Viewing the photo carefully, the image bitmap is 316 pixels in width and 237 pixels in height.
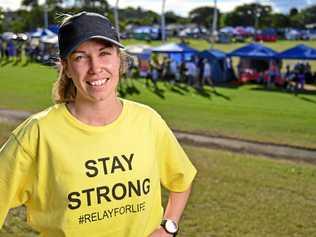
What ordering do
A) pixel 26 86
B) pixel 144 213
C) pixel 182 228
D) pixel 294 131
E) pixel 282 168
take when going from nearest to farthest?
pixel 144 213, pixel 182 228, pixel 282 168, pixel 294 131, pixel 26 86

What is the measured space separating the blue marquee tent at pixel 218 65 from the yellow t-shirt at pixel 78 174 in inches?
1076

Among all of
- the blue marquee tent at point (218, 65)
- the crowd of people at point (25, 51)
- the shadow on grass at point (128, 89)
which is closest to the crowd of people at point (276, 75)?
the blue marquee tent at point (218, 65)

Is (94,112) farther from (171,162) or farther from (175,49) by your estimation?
(175,49)

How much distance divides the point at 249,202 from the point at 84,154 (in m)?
5.54

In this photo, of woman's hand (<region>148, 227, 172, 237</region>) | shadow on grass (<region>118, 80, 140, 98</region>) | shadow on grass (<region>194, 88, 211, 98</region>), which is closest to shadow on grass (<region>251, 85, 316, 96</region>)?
shadow on grass (<region>194, 88, 211, 98</region>)

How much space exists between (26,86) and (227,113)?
12.3 m

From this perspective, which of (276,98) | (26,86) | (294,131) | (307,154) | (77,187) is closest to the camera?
(77,187)

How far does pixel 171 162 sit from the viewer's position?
261 centimetres

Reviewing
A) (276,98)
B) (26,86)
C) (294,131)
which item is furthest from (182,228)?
(26,86)

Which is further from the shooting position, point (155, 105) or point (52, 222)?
point (155, 105)

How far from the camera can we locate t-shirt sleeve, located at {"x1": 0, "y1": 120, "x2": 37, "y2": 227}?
2225 millimetres

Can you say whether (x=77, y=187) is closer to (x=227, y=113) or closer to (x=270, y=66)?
(x=227, y=113)

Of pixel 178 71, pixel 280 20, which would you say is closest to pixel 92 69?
pixel 178 71

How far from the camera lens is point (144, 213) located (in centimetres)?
242
